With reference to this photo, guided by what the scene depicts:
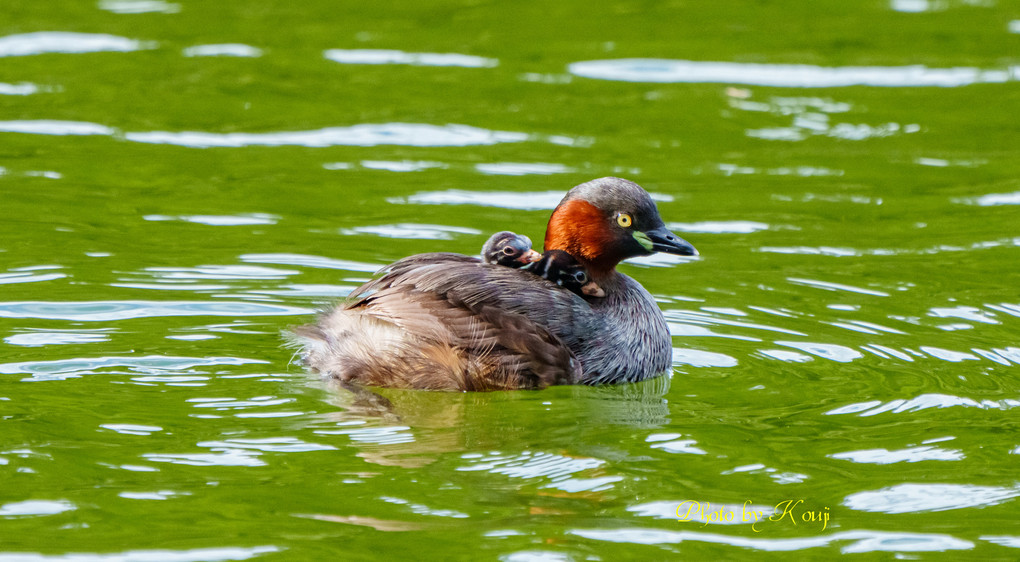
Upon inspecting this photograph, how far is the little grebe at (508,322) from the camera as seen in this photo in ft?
21.2

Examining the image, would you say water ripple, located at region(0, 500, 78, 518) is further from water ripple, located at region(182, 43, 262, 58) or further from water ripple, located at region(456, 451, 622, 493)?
water ripple, located at region(182, 43, 262, 58)

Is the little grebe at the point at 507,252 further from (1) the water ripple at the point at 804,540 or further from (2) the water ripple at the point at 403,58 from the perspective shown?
(2) the water ripple at the point at 403,58

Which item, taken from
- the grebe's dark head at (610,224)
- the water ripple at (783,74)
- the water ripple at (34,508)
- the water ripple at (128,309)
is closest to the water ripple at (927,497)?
the grebe's dark head at (610,224)

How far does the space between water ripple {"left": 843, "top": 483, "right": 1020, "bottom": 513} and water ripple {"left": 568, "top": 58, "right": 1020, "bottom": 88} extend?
731 centimetres

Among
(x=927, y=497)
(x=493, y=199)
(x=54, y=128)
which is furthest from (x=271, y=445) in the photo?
(x=54, y=128)

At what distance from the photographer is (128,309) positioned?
24.3ft

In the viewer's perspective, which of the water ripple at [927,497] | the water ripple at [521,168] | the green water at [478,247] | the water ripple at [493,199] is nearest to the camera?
the green water at [478,247]

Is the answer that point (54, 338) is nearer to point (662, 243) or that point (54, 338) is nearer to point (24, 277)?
point (24, 277)

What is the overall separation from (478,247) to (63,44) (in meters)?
5.77

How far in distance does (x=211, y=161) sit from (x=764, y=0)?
259 inches

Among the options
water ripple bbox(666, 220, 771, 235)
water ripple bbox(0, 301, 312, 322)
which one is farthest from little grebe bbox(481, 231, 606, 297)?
water ripple bbox(666, 220, 771, 235)

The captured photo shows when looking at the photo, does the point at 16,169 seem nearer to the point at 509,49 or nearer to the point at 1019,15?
the point at 509,49

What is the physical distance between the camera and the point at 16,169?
9992 mm

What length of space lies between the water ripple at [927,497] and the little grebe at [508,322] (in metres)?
1.74
